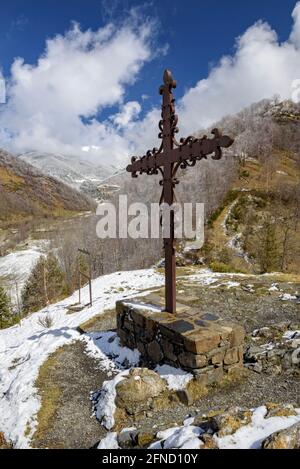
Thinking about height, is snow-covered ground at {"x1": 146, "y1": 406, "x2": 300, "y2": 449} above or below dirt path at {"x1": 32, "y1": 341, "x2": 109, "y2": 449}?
above

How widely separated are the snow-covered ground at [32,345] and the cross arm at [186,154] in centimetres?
586

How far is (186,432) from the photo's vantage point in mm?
4676

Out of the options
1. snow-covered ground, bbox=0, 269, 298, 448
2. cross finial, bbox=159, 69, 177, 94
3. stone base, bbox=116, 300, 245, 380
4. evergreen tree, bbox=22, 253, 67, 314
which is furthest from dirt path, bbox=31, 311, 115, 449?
evergreen tree, bbox=22, 253, 67, 314

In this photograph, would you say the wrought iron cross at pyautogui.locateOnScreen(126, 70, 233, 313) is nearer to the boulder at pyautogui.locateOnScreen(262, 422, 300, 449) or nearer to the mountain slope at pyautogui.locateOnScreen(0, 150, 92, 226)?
the boulder at pyautogui.locateOnScreen(262, 422, 300, 449)

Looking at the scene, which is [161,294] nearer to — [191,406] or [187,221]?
[191,406]

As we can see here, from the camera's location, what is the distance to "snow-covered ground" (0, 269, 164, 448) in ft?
21.9

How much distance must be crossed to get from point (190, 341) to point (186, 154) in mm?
4040

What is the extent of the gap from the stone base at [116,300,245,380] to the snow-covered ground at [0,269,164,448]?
2.78 m

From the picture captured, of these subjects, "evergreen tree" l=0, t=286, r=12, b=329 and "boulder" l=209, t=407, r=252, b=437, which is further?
"evergreen tree" l=0, t=286, r=12, b=329

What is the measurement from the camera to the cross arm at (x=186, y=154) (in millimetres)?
6590

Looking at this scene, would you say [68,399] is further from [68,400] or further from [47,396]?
[47,396]
